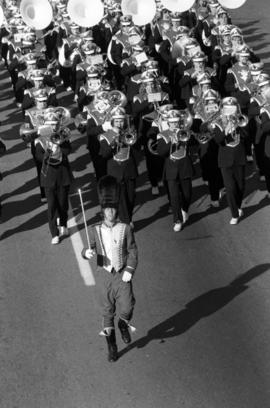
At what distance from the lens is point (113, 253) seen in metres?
10.3

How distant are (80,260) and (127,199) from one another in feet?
4.43

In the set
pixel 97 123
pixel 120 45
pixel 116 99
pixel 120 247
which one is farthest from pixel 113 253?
pixel 120 45

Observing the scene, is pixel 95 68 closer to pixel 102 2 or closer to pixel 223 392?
pixel 102 2

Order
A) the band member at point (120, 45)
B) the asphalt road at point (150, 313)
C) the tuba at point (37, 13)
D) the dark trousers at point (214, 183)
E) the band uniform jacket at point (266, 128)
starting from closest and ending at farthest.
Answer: the asphalt road at point (150, 313) < the band uniform jacket at point (266, 128) < the dark trousers at point (214, 183) < the band member at point (120, 45) < the tuba at point (37, 13)

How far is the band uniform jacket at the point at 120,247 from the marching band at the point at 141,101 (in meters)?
0.06

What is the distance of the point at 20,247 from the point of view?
1361 centimetres

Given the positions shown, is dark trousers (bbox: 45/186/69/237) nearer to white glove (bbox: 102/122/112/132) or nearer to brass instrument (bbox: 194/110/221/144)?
white glove (bbox: 102/122/112/132)

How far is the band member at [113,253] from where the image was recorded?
1020 centimetres

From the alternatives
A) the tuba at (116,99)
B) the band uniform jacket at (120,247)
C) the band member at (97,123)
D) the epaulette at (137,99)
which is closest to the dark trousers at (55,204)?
the band member at (97,123)

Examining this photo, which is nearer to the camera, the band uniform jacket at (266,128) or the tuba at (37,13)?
the band uniform jacket at (266,128)

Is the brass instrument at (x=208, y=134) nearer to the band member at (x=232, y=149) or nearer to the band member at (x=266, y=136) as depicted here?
the band member at (x=232, y=149)

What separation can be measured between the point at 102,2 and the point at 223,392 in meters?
12.7

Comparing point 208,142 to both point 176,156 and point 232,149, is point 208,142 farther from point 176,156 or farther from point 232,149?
point 176,156

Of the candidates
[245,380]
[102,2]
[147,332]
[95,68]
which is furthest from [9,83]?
[245,380]
